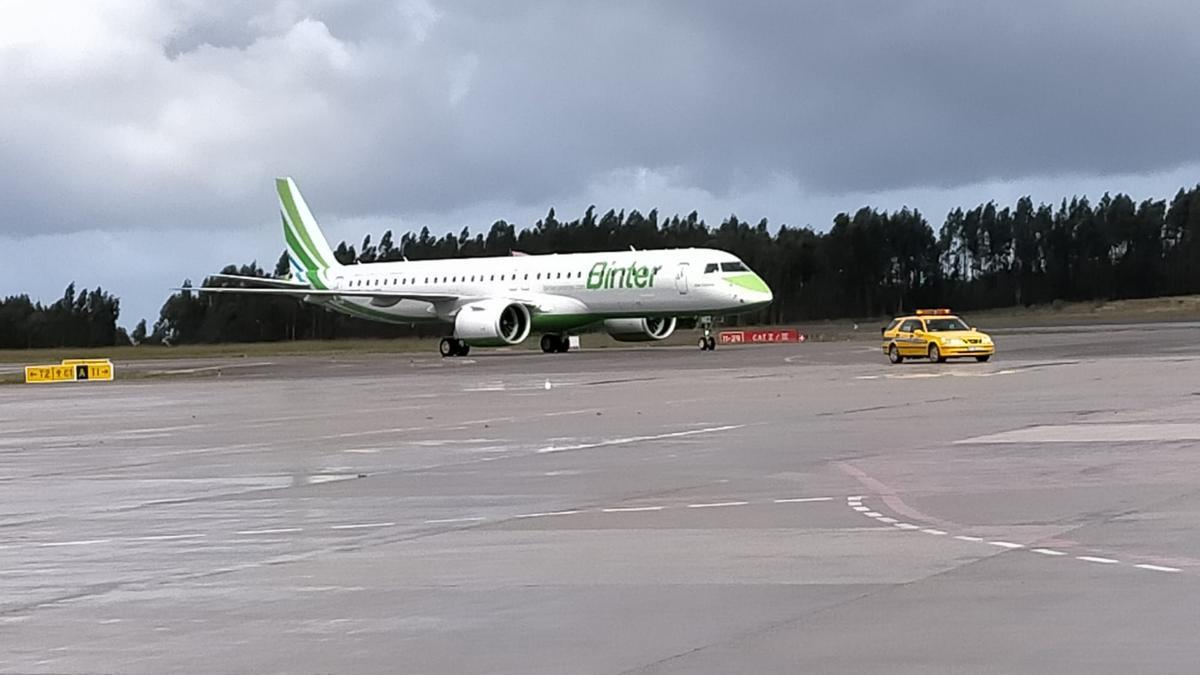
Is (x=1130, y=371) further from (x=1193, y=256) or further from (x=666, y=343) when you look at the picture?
(x=1193, y=256)

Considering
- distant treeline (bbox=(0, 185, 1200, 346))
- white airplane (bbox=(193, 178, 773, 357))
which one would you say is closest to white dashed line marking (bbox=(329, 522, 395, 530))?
white airplane (bbox=(193, 178, 773, 357))

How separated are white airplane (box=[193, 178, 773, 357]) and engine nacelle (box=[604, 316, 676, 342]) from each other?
0.04 m

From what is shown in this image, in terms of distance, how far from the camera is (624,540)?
14062 mm

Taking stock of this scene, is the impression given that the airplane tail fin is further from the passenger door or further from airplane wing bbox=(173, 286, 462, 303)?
the passenger door

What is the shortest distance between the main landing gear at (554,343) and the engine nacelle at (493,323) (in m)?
3.04

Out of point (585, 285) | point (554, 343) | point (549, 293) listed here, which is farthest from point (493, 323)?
point (554, 343)

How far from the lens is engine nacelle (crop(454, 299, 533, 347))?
6981cm

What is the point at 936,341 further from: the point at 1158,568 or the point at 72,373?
the point at 1158,568

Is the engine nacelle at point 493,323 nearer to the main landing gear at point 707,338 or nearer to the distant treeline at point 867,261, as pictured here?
the main landing gear at point 707,338

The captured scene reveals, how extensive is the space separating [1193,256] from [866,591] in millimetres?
160750

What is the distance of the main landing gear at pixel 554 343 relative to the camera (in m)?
74.4

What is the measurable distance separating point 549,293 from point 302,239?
2042cm

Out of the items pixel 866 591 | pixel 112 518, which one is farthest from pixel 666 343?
pixel 866 591

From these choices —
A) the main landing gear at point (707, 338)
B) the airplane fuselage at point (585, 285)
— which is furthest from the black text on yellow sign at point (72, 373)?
the main landing gear at point (707, 338)
